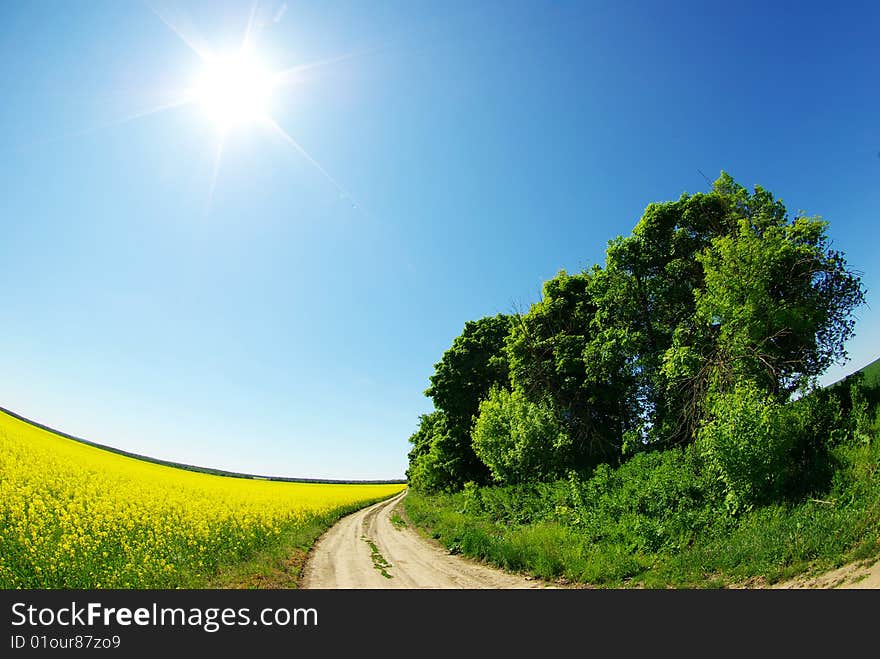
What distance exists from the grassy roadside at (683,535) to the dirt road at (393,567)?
0.87 m

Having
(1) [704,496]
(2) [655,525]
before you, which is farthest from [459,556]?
(1) [704,496]

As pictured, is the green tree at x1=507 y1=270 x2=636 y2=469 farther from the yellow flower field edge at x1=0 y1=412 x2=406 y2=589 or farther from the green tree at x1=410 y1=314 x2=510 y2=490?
the yellow flower field edge at x1=0 y1=412 x2=406 y2=589

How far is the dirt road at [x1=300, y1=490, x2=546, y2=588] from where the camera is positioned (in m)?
10.2

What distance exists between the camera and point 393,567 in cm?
1216

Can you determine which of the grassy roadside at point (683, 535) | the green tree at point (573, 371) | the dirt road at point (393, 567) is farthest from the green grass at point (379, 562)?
the green tree at point (573, 371)

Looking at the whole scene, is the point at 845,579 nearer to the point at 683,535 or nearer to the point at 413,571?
the point at 683,535

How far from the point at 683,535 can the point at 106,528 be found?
632 inches

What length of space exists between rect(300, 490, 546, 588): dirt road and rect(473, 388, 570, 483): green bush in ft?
21.0

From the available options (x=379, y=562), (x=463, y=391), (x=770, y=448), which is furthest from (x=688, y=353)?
(x=463, y=391)

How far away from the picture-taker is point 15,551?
787 cm

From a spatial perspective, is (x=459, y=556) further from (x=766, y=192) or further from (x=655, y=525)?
(x=766, y=192)

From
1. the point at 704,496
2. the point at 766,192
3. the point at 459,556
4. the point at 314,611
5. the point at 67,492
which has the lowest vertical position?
the point at 459,556

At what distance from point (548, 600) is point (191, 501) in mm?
16110

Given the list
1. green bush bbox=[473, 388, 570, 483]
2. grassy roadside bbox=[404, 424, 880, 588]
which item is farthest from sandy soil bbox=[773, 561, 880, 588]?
green bush bbox=[473, 388, 570, 483]
